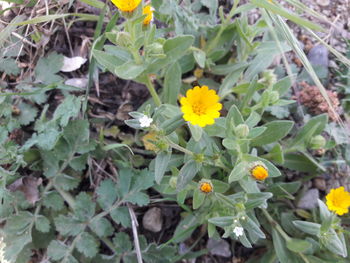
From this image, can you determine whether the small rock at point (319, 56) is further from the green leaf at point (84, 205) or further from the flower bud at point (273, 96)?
the green leaf at point (84, 205)

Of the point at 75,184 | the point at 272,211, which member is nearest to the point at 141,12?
the point at 75,184

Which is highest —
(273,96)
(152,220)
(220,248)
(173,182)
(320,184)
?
(273,96)

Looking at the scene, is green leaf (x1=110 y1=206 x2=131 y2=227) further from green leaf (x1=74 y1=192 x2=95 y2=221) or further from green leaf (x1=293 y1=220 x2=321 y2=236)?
green leaf (x1=293 y1=220 x2=321 y2=236)

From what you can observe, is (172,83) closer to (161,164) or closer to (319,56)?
(161,164)

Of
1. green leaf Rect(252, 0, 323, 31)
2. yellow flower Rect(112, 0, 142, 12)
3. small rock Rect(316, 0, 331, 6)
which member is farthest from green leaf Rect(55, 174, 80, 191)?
small rock Rect(316, 0, 331, 6)

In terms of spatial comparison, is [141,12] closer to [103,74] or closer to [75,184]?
[103,74]

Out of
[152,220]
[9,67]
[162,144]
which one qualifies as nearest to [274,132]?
[162,144]
